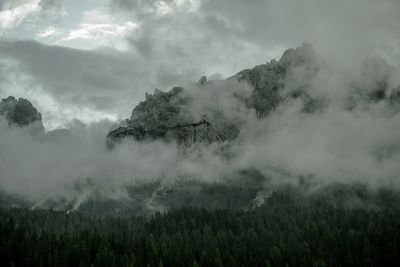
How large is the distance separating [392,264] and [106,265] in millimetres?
95509

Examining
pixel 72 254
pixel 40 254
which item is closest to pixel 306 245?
pixel 72 254

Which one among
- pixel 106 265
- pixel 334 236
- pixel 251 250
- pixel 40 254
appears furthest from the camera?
pixel 334 236

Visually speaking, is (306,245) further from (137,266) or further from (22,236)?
(22,236)

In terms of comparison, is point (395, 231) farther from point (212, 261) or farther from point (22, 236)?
point (22, 236)

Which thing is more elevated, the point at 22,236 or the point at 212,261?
the point at 22,236

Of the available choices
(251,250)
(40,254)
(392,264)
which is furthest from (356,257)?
(40,254)

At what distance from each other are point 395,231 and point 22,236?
476 ft

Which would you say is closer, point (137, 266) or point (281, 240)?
point (137, 266)

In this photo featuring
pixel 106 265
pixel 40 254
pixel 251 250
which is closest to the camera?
pixel 106 265

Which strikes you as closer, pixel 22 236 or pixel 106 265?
pixel 106 265

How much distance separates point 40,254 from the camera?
6535 inches

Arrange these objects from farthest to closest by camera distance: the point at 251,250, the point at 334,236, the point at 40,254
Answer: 1. the point at 334,236
2. the point at 251,250
3. the point at 40,254

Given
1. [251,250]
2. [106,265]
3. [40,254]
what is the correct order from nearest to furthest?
1. [106,265]
2. [40,254]
3. [251,250]

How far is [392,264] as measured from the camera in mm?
162375
